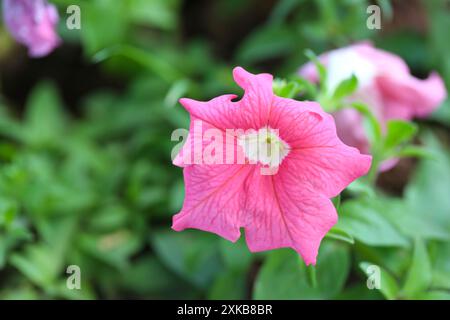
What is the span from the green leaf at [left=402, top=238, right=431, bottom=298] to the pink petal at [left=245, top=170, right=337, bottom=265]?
0.26 meters

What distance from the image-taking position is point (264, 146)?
2.85 feet

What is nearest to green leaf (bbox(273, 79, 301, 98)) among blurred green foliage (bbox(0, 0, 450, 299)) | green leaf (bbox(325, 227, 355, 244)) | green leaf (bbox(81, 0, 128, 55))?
blurred green foliage (bbox(0, 0, 450, 299))

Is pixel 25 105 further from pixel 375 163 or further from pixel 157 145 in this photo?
pixel 375 163

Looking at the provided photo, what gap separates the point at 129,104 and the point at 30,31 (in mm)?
370

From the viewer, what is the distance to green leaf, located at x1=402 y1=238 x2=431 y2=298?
0.99 metres

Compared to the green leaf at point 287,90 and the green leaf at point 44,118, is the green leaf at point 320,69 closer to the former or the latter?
the green leaf at point 287,90

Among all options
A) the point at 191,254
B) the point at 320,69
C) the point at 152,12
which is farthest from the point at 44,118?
the point at 320,69

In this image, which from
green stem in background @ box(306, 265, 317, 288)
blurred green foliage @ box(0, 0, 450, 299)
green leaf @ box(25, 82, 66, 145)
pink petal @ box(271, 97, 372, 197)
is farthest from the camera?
green leaf @ box(25, 82, 66, 145)

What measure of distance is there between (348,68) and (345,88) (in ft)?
0.48

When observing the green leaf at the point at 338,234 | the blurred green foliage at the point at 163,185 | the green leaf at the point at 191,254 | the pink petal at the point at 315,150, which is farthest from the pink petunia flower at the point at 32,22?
the green leaf at the point at 338,234

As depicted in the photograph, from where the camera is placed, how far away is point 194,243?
3.93 ft

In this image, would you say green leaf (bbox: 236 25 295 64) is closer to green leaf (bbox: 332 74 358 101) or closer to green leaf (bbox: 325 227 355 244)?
green leaf (bbox: 332 74 358 101)

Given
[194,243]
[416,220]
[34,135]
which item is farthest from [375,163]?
[34,135]

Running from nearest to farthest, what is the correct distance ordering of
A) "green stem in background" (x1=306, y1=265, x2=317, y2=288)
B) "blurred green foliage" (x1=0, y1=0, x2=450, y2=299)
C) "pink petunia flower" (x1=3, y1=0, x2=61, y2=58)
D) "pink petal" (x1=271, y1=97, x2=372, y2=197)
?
"pink petal" (x1=271, y1=97, x2=372, y2=197) < "green stem in background" (x1=306, y1=265, x2=317, y2=288) < "blurred green foliage" (x1=0, y1=0, x2=450, y2=299) < "pink petunia flower" (x1=3, y1=0, x2=61, y2=58)
